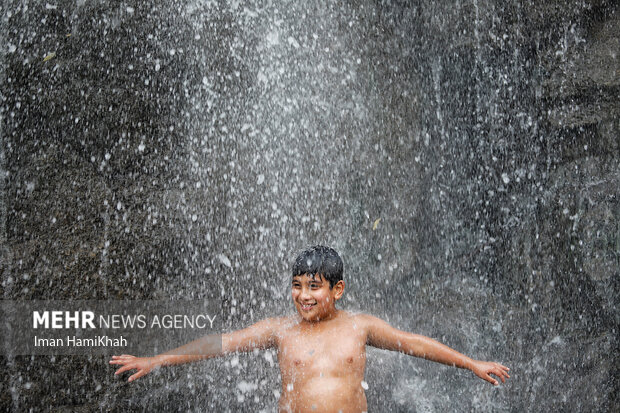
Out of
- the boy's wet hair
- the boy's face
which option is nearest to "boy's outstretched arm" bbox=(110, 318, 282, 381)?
the boy's face

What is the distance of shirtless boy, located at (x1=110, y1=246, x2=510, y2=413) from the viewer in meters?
2.07

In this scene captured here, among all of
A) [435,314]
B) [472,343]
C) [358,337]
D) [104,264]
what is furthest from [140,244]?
[472,343]

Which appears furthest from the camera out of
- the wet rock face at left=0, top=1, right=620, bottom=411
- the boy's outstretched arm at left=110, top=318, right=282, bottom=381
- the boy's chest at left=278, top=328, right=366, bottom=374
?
the wet rock face at left=0, top=1, right=620, bottom=411

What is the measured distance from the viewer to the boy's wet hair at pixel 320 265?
2066mm

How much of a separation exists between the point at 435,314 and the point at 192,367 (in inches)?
62.3

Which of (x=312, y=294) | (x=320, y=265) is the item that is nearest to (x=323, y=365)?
(x=312, y=294)

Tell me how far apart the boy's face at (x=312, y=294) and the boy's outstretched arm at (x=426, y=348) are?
224 mm

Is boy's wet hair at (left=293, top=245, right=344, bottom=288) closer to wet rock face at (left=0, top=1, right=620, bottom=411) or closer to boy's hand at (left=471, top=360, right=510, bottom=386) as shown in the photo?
boy's hand at (left=471, top=360, right=510, bottom=386)

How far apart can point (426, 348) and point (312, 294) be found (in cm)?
50

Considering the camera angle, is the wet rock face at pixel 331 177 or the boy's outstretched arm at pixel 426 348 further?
the wet rock face at pixel 331 177

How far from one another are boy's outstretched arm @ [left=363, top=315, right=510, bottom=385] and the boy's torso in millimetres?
54

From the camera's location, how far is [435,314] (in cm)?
355

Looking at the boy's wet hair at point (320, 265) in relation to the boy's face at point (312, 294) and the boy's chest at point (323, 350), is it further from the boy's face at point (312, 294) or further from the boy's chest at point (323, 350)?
the boy's chest at point (323, 350)

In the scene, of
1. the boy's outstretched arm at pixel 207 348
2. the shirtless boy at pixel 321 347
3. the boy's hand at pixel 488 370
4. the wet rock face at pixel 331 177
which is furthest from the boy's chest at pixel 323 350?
the wet rock face at pixel 331 177
